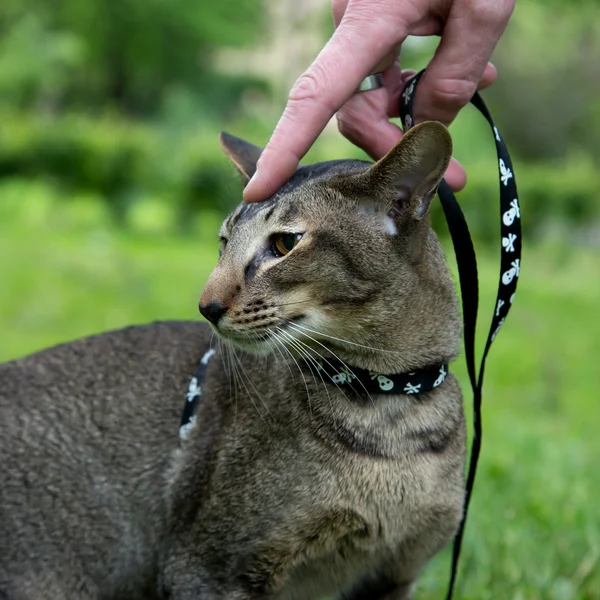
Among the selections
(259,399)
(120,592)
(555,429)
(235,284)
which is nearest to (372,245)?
(235,284)

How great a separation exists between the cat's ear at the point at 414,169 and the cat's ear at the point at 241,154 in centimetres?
45

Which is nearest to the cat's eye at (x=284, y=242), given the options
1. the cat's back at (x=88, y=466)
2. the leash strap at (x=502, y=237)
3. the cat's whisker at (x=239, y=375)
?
the cat's whisker at (x=239, y=375)

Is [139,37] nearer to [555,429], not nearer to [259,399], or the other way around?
[555,429]

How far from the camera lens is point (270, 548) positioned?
2314 millimetres

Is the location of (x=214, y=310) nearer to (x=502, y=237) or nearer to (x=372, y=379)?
(x=372, y=379)

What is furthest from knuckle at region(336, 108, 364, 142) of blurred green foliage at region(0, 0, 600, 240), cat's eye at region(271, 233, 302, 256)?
blurred green foliage at region(0, 0, 600, 240)

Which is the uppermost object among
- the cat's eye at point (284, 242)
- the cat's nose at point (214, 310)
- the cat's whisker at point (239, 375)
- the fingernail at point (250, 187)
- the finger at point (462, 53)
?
the finger at point (462, 53)

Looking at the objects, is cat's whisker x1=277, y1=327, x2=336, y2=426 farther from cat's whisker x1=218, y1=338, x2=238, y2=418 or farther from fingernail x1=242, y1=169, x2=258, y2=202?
fingernail x1=242, y1=169, x2=258, y2=202

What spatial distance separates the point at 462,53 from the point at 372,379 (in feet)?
2.89

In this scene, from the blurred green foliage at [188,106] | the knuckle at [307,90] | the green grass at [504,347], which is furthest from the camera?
the blurred green foliage at [188,106]

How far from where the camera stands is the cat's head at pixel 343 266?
2.17m

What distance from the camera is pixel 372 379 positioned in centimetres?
236

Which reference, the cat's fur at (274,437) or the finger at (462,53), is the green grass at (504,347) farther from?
the finger at (462,53)

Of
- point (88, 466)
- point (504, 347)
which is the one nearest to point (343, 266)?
point (88, 466)
